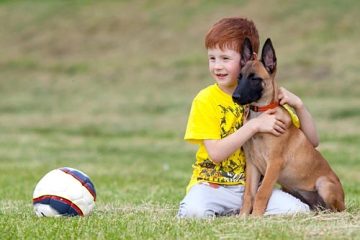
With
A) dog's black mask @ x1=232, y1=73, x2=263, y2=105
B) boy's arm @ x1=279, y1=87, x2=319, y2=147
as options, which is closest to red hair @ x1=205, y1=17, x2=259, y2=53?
dog's black mask @ x1=232, y1=73, x2=263, y2=105

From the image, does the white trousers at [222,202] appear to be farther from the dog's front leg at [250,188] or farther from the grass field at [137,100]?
the grass field at [137,100]

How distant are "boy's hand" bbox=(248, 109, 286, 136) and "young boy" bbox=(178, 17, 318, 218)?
0.20 m

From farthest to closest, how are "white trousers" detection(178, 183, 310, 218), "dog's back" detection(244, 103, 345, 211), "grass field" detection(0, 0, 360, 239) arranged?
"white trousers" detection(178, 183, 310, 218), "dog's back" detection(244, 103, 345, 211), "grass field" detection(0, 0, 360, 239)

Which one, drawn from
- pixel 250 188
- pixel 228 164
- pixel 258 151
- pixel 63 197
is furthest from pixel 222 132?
pixel 63 197

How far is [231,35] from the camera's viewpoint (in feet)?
26.0

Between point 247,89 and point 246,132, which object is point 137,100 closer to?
point 246,132

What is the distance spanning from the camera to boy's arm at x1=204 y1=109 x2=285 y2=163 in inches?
299

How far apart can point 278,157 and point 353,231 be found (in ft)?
4.18

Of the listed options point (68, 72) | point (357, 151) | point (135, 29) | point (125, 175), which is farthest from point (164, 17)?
point (125, 175)

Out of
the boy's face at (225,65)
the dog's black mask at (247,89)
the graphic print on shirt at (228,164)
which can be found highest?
the boy's face at (225,65)

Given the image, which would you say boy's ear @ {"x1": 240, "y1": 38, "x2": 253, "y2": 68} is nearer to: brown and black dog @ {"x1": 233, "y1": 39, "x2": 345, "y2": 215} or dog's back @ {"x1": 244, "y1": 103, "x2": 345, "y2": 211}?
brown and black dog @ {"x1": 233, "y1": 39, "x2": 345, "y2": 215}

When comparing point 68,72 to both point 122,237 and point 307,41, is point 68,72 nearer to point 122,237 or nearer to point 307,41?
point 307,41

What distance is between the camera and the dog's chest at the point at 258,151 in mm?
7695

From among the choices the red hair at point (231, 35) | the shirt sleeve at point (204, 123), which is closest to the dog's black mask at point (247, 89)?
the red hair at point (231, 35)
